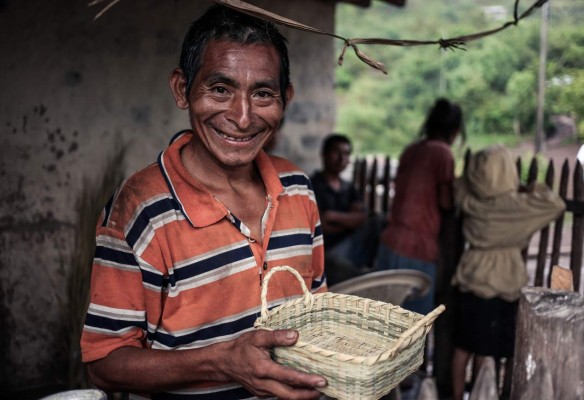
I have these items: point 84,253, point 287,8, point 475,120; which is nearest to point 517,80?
point 475,120

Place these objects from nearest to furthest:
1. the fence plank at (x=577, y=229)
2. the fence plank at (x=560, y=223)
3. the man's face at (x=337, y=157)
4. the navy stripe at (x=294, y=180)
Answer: the navy stripe at (x=294, y=180)
the fence plank at (x=577, y=229)
the fence plank at (x=560, y=223)
the man's face at (x=337, y=157)

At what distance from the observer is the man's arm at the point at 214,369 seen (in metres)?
1.39

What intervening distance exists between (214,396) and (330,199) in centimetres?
311

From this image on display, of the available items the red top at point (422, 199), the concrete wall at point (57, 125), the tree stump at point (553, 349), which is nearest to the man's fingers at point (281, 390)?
the tree stump at point (553, 349)

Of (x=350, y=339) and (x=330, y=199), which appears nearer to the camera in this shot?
(x=350, y=339)

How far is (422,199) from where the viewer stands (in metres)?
4.47

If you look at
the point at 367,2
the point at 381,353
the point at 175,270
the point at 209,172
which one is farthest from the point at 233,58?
the point at 367,2

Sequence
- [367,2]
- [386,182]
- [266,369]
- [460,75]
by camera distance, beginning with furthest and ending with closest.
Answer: [460,75]
[386,182]
[367,2]
[266,369]

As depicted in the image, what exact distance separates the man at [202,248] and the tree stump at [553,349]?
56 cm

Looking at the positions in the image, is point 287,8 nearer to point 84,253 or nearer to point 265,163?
point 84,253

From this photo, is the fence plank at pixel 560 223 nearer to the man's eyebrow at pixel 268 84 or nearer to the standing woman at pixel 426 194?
the standing woman at pixel 426 194

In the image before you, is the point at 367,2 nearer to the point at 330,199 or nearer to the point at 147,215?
the point at 330,199

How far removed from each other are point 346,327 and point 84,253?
7.51ft

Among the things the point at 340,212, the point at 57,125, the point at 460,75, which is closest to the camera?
the point at 57,125
